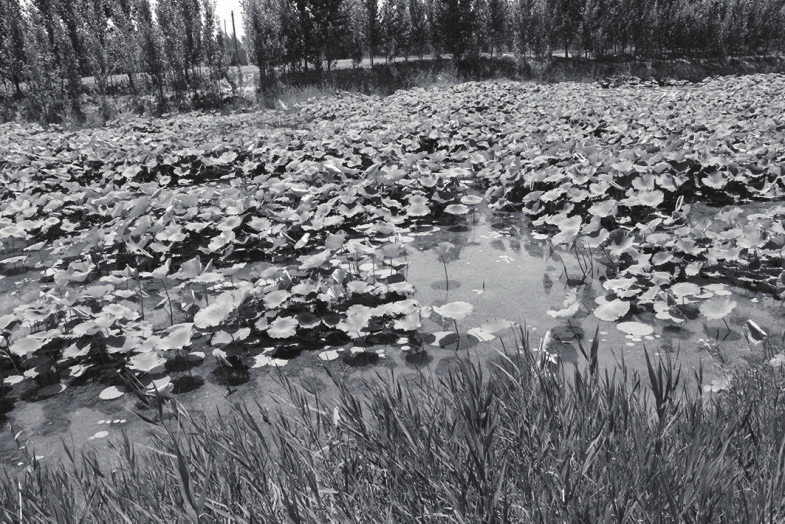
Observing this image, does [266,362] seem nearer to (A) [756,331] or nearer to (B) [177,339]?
(B) [177,339]

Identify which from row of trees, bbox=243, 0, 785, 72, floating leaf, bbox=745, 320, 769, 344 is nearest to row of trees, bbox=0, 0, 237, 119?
row of trees, bbox=243, 0, 785, 72

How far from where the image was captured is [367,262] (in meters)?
4.18

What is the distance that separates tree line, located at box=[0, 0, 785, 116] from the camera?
22656mm

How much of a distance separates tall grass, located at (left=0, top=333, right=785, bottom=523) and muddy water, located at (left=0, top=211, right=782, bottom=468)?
271 millimetres

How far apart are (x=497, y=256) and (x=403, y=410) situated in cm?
275

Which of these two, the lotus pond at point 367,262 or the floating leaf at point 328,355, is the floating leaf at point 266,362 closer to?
the lotus pond at point 367,262

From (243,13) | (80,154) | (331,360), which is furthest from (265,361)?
(243,13)

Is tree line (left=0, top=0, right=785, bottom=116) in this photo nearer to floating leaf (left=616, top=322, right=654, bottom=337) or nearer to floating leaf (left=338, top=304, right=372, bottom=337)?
floating leaf (left=338, top=304, right=372, bottom=337)

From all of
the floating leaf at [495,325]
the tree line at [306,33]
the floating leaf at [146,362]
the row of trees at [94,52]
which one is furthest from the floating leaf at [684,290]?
the tree line at [306,33]

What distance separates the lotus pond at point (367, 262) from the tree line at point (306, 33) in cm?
1816

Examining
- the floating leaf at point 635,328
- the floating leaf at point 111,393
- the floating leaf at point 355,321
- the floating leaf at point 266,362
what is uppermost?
the floating leaf at point 355,321

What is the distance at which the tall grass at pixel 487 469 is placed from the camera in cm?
131

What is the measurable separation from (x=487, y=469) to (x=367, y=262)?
9.23ft

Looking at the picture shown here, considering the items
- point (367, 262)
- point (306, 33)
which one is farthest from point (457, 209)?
point (306, 33)
